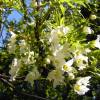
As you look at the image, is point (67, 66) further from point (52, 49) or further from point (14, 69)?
point (14, 69)

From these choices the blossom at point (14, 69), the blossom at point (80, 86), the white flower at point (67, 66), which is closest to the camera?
the white flower at point (67, 66)

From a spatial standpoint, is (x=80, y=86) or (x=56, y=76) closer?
(x=56, y=76)

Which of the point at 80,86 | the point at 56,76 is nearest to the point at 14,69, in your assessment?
the point at 56,76

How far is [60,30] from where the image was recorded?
235 cm

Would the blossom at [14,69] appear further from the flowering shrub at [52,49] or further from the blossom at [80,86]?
the blossom at [80,86]

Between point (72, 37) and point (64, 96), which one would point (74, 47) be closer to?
point (72, 37)

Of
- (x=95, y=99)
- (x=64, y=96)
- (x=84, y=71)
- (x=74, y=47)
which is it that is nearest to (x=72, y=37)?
(x=74, y=47)

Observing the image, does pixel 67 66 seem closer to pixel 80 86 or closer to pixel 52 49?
pixel 52 49

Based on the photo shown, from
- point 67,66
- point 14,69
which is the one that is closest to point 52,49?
point 67,66

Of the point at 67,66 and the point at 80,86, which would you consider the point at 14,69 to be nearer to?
the point at 67,66

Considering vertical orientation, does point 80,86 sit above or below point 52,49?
below

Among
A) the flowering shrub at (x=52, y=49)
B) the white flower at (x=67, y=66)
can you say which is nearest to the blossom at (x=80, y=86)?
the flowering shrub at (x=52, y=49)

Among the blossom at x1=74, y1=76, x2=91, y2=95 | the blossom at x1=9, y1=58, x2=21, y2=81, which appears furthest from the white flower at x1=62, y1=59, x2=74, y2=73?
the blossom at x1=9, y1=58, x2=21, y2=81

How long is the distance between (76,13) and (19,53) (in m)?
0.47
